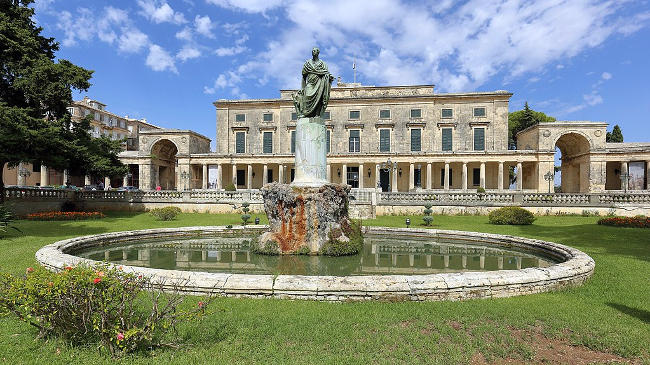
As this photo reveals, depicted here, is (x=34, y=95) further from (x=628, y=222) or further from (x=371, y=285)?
(x=628, y=222)

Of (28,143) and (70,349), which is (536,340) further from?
(28,143)

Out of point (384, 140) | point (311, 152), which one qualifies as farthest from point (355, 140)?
point (311, 152)

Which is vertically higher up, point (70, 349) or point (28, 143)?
point (28, 143)

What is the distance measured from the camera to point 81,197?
2448 centimetres

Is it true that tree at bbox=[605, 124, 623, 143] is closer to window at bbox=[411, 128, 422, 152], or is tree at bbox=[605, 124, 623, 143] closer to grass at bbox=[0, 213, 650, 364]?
window at bbox=[411, 128, 422, 152]

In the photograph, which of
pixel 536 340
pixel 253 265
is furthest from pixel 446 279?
pixel 253 265

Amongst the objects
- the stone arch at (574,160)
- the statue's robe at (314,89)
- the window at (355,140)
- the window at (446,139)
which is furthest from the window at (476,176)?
the statue's robe at (314,89)

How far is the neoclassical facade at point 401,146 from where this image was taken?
131ft

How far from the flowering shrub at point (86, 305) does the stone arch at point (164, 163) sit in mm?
47989

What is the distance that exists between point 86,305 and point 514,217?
18821mm

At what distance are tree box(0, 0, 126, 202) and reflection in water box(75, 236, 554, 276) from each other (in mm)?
11381

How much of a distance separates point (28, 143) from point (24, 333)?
17706 mm

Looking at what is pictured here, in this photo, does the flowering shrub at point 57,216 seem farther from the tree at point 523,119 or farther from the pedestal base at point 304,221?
the tree at point 523,119

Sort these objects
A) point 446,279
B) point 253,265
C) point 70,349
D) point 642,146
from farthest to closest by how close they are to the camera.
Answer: point 642,146
point 253,265
point 446,279
point 70,349
